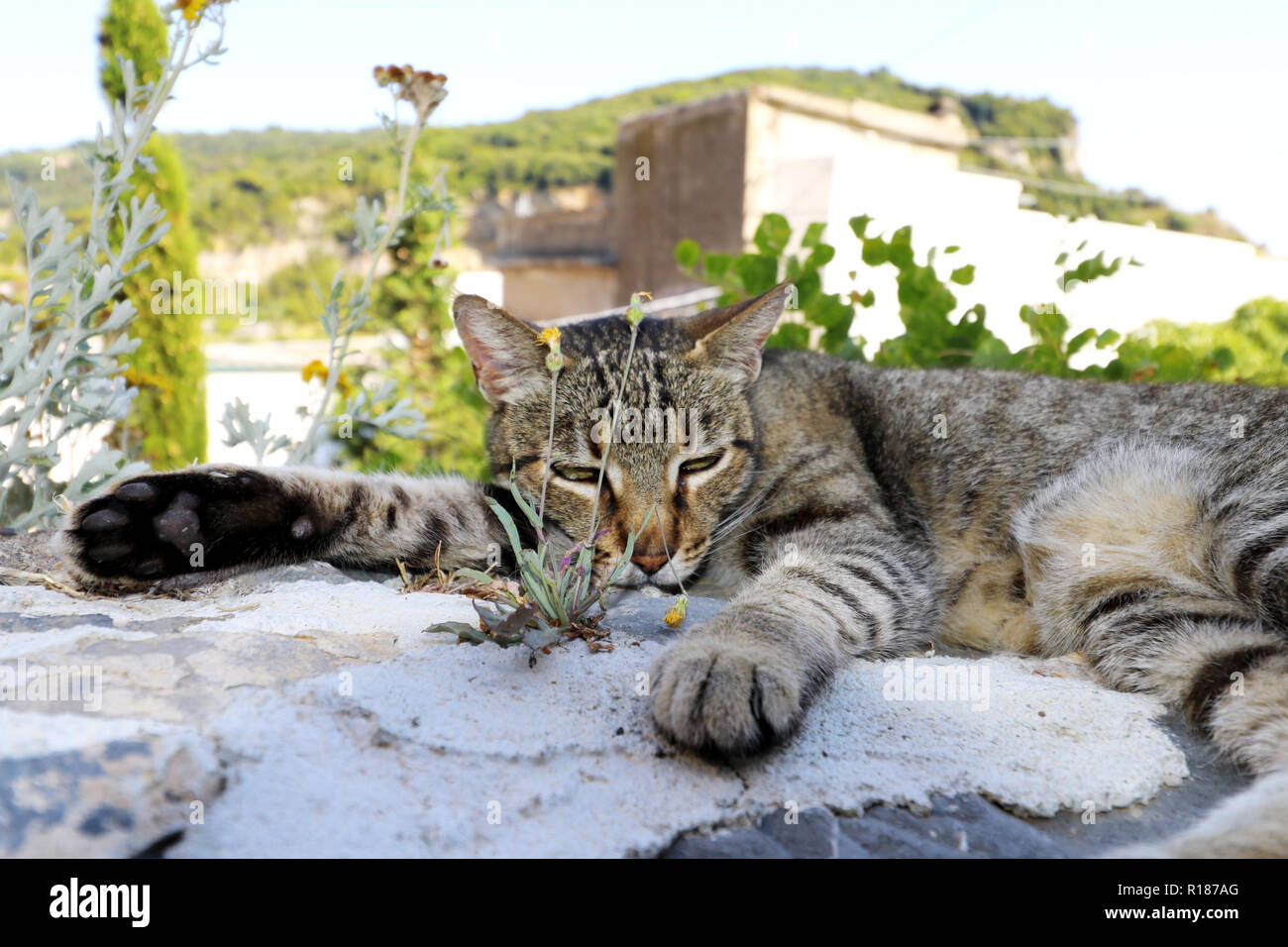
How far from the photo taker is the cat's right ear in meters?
2.40

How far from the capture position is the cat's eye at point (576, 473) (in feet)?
7.95

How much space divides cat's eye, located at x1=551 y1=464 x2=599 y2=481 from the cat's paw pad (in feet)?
2.75

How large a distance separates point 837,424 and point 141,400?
6.16m

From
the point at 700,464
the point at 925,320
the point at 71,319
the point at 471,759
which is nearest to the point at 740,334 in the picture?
the point at 700,464

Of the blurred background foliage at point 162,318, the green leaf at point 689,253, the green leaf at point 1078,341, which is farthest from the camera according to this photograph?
the blurred background foliage at point 162,318

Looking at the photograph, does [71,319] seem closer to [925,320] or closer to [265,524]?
[265,524]

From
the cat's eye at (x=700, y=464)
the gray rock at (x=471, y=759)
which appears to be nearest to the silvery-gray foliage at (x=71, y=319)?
the gray rock at (x=471, y=759)

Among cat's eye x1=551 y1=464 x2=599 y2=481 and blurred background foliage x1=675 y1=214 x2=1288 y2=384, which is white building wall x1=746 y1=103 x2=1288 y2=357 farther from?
cat's eye x1=551 y1=464 x2=599 y2=481

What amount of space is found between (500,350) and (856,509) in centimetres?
109

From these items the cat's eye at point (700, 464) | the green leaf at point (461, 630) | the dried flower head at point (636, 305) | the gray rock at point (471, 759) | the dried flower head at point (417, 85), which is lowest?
the gray rock at point (471, 759)

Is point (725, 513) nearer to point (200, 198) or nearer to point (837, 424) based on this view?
point (837, 424)

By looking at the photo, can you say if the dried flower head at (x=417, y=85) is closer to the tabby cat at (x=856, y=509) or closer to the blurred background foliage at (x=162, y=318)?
the tabby cat at (x=856, y=509)

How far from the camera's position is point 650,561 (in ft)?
7.61
